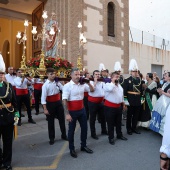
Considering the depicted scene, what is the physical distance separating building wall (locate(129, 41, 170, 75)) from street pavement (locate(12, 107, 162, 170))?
1054 cm

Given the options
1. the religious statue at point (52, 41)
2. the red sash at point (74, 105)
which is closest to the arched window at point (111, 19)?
the religious statue at point (52, 41)

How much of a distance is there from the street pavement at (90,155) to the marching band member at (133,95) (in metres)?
0.40

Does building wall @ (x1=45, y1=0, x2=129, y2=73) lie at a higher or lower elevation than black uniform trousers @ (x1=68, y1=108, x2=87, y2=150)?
higher

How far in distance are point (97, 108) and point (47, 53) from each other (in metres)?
6.49

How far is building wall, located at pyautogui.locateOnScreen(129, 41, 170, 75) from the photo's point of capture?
15.7 m

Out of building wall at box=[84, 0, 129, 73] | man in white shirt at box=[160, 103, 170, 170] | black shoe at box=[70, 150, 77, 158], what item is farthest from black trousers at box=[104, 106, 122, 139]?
building wall at box=[84, 0, 129, 73]

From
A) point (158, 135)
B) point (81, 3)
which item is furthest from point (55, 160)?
point (81, 3)

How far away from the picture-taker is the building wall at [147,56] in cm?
1570

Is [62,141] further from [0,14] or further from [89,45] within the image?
[0,14]

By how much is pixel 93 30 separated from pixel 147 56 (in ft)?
23.1

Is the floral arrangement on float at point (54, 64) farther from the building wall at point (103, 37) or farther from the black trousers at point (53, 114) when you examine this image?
the building wall at point (103, 37)

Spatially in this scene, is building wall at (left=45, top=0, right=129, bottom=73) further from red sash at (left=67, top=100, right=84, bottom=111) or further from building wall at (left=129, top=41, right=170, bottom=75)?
red sash at (left=67, top=100, right=84, bottom=111)

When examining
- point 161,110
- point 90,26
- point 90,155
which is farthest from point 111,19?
point 90,155

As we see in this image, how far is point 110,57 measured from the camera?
42.4ft
